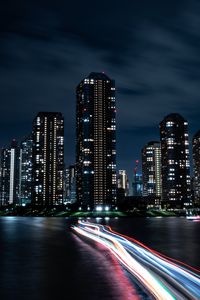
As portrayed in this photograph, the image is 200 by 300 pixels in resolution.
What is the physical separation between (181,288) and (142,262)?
20.0 ft

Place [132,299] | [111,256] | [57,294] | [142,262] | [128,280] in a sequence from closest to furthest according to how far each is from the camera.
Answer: [132,299]
[57,294]
[128,280]
[142,262]
[111,256]

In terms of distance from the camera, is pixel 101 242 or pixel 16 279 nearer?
pixel 16 279

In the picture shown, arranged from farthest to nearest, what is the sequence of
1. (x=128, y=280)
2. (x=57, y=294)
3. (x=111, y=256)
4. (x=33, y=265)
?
(x=111, y=256) → (x=33, y=265) → (x=128, y=280) → (x=57, y=294)

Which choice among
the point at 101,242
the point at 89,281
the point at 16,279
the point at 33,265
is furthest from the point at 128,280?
the point at 101,242

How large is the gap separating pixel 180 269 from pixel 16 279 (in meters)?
6.52

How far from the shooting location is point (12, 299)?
487 inches

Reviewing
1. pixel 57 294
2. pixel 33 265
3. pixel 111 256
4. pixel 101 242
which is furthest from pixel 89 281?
pixel 101 242

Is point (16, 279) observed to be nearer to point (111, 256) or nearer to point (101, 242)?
point (111, 256)

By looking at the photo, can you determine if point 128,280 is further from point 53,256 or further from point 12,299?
point 53,256

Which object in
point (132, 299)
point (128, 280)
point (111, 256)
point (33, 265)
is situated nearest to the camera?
point (132, 299)

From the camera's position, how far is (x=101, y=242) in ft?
111

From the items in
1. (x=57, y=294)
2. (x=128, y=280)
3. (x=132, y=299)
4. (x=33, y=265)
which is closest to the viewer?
(x=132, y=299)

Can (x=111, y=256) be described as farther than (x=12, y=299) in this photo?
Yes

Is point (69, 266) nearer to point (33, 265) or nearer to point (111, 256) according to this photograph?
point (33, 265)
